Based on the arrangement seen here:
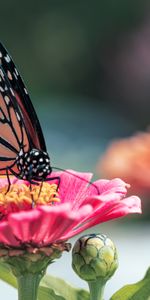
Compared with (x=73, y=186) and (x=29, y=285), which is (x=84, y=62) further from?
(x=29, y=285)

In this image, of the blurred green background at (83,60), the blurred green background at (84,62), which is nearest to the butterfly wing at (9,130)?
the blurred green background at (84,62)

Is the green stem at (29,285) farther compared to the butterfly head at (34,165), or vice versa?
the butterfly head at (34,165)

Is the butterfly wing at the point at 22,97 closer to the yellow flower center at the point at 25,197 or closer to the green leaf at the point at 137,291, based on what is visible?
the yellow flower center at the point at 25,197

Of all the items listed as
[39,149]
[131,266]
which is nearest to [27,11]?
[131,266]

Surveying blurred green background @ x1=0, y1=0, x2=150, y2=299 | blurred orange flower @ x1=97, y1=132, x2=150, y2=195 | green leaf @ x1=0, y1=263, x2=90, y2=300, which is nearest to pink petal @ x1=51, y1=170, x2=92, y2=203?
green leaf @ x1=0, y1=263, x2=90, y2=300

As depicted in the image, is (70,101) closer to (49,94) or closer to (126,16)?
(49,94)

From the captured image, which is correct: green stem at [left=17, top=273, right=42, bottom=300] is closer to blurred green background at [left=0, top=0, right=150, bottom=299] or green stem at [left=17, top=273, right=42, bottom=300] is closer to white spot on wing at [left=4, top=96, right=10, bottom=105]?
white spot on wing at [left=4, top=96, right=10, bottom=105]

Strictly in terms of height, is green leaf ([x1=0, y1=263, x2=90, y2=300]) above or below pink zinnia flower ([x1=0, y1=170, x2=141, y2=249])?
below
